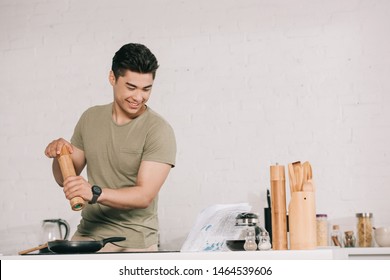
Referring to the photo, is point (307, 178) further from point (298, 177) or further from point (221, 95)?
point (221, 95)

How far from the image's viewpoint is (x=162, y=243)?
13.0 feet

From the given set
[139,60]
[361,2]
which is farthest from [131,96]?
[361,2]

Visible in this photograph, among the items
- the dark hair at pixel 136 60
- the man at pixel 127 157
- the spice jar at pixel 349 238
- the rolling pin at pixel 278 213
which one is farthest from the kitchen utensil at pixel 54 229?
the rolling pin at pixel 278 213

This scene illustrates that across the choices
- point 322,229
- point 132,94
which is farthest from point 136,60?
point 322,229

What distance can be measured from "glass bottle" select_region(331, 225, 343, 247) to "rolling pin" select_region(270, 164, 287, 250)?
69.4 inches

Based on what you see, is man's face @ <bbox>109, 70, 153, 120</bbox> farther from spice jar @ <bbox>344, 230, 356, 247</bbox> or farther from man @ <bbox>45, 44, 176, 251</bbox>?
spice jar @ <bbox>344, 230, 356, 247</bbox>

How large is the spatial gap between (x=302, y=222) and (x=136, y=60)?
1662 millimetres

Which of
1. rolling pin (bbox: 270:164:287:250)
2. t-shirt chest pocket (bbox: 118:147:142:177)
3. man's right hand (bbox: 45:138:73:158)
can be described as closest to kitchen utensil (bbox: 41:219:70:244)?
t-shirt chest pocket (bbox: 118:147:142:177)

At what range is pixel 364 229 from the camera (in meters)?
3.58

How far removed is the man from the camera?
9.59ft

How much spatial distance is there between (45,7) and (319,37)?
1879mm

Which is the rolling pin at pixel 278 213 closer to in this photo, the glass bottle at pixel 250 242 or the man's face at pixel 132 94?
the glass bottle at pixel 250 242
